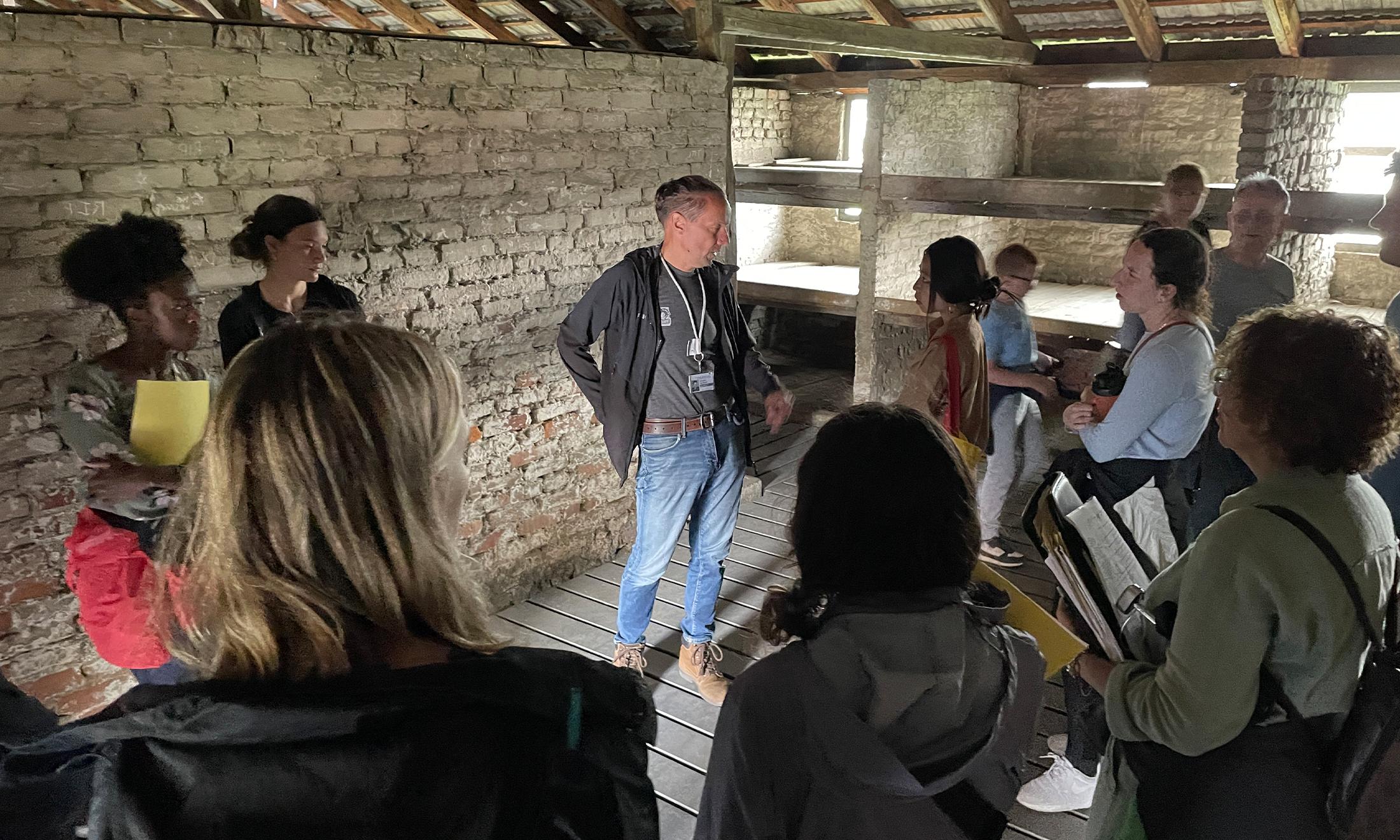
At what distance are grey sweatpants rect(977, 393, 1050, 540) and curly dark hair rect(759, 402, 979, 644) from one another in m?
2.99

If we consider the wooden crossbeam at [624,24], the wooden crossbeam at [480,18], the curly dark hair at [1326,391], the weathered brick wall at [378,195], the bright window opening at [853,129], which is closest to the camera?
the curly dark hair at [1326,391]

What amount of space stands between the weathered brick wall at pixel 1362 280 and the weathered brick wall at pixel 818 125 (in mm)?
5174

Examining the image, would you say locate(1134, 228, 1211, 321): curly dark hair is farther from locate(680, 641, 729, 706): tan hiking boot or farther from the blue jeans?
locate(680, 641, 729, 706): tan hiking boot

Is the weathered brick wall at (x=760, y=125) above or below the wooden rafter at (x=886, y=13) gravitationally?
below

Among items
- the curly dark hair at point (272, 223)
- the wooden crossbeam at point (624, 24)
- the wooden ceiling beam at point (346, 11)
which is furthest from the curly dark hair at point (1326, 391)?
the wooden ceiling beam at point (346, 11)

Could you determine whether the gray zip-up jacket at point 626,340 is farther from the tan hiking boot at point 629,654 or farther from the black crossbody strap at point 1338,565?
the black crossbody strap at point 1338,565

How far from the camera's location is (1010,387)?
162 inches

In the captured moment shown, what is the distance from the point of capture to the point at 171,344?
2264mm

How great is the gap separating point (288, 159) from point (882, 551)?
2629 millimetres

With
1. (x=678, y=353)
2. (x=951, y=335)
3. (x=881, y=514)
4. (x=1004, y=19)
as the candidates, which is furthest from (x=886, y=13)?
(x=881, y=514)

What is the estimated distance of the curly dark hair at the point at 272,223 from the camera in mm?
2623

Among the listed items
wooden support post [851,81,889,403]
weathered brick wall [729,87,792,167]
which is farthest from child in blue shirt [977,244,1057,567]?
weathered brick wall [729,87,792,167]

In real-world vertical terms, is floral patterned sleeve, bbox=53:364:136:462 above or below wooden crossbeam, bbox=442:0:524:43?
below

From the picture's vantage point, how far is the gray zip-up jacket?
123 inches
